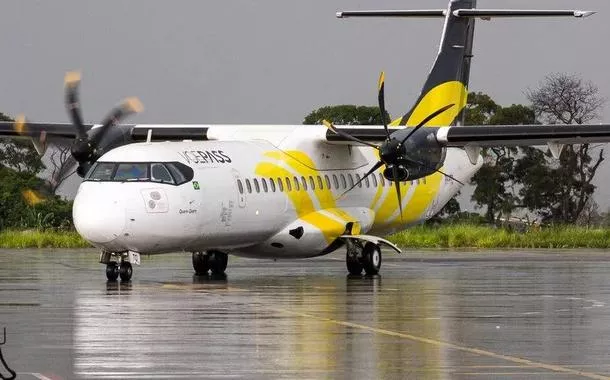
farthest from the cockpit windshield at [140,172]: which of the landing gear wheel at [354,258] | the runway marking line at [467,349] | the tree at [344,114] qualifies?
the tree at [344,114]

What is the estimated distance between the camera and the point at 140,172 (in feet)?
84.7

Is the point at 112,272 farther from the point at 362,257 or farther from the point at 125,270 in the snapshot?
the point at 362,257

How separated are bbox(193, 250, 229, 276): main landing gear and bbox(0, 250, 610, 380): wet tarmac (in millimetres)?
380

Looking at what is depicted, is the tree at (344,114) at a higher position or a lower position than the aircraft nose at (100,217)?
higher

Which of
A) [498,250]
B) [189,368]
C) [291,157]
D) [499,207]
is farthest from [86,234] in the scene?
[499,207]

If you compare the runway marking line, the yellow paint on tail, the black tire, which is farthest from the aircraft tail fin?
the runway marking line

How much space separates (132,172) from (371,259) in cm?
604

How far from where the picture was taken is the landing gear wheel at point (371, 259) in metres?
29.6

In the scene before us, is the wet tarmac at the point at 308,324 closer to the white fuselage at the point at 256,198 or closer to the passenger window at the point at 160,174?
the white fuselage at the point at 256,198

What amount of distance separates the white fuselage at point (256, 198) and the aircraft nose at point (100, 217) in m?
0.02

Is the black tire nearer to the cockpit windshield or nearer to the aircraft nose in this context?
the cockpit windshield

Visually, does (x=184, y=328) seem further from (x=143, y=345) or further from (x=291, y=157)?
(x=291, y=157)

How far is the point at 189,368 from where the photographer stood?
13242mm

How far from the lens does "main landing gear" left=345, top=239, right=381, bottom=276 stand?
29609 mm
